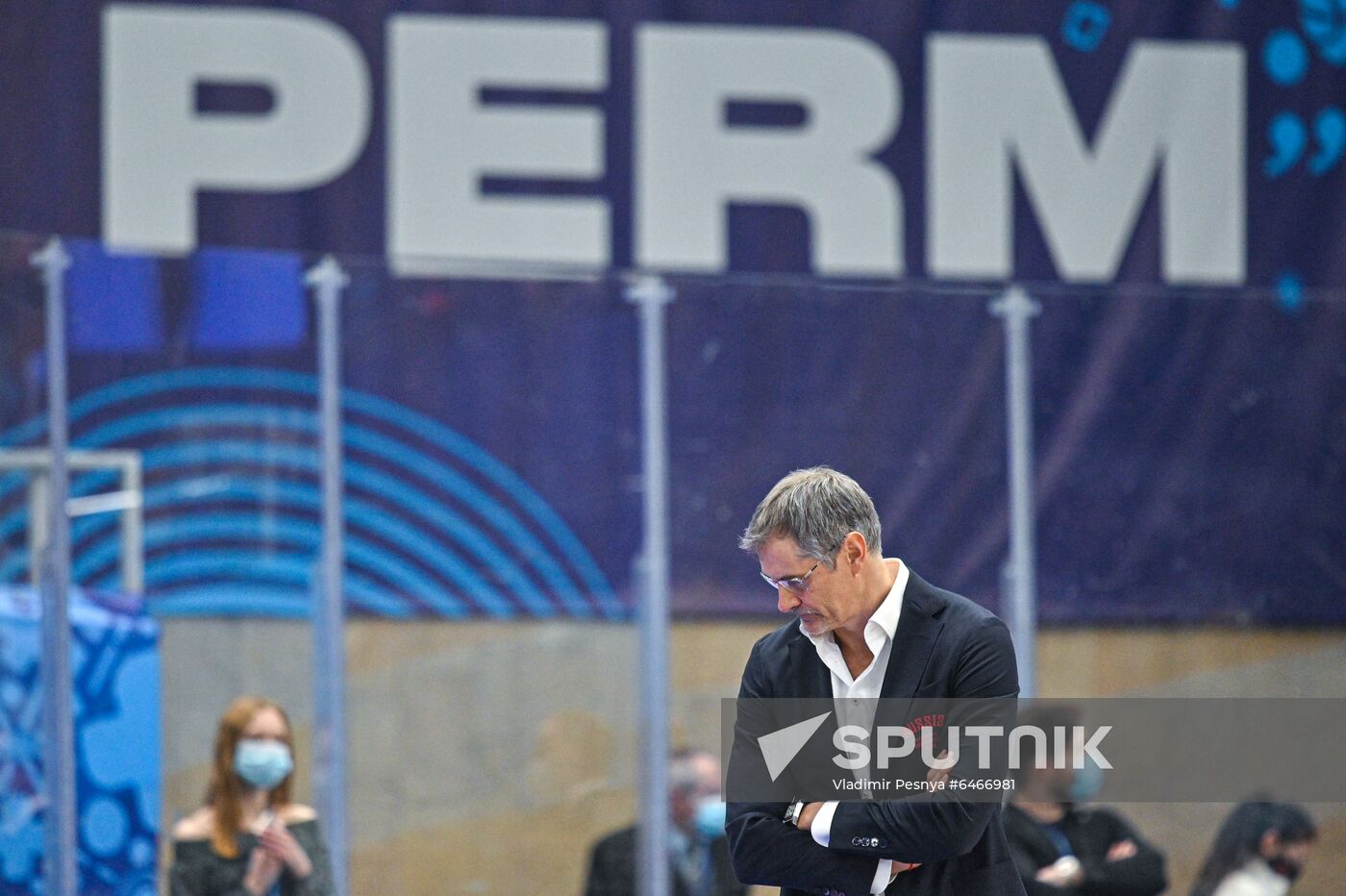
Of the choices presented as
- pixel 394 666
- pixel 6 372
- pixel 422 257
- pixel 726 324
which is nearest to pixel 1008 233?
pixel 422 257

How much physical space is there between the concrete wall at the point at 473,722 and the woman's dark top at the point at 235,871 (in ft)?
1.09

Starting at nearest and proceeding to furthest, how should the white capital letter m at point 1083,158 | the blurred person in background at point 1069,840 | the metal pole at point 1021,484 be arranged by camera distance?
the blurred person in background at point 1069,840
the metal pole at point 1021,484
the white capital letter m at point 1083,158

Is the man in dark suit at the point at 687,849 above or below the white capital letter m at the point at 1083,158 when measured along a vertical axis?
below

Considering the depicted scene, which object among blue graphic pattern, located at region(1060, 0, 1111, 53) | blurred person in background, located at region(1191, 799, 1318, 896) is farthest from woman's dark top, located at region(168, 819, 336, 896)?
blue graphic pattern, located at region(1060, 0, 1111, 53)

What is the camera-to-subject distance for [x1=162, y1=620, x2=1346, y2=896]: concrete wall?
4.88 meters

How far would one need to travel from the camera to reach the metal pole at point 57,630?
4777 mm

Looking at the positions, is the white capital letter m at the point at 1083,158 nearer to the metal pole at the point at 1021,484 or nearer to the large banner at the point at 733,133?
the large banner at the point at 733,133

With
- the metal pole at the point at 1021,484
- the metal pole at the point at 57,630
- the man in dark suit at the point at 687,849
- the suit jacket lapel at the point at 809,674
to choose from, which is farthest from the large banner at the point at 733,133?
the suit jacket lapel at the point at 809,674

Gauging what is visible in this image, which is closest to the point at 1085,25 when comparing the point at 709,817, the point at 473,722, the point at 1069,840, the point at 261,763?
the point at 1069,840

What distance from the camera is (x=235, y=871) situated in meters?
4.48

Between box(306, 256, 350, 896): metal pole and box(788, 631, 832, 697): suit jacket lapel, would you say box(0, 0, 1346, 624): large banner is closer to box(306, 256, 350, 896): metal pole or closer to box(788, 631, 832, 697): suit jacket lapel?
box(306, 256, 350, 896): metal pole

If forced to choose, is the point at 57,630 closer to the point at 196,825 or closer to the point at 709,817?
the point at 196,825

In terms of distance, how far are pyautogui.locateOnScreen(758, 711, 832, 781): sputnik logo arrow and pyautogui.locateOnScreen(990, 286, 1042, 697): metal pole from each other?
2760 mm

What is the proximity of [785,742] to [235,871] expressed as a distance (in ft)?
7.70
